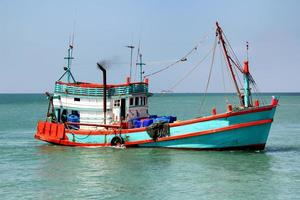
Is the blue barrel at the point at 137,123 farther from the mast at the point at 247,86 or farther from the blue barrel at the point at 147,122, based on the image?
the mast at the point at 247,86

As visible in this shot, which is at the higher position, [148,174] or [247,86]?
[247,86]

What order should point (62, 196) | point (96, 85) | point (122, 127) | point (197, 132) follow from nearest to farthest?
point (62, 196) < point (197, 132) < point (122, 127) < point (96, 85)

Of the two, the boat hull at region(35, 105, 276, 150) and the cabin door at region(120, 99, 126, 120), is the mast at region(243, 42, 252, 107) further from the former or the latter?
the cabin door at region(120, 99, 126, 120)

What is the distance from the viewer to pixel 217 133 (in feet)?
99.7

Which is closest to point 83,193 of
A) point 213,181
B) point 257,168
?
point 213,181

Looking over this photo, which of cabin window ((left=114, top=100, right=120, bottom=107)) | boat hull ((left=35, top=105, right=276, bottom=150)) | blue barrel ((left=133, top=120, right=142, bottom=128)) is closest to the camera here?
boat hull ((left=35, top=105, right=276, bottom=150))

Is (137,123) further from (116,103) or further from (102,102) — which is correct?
(102,102)

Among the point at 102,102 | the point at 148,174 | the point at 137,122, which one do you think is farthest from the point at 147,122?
the point at 148,174

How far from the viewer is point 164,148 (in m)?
32.1

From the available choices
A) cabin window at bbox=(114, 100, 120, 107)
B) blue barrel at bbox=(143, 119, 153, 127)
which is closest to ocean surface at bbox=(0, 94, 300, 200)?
blue barrel at bbox=(143, 119, 153, 127)

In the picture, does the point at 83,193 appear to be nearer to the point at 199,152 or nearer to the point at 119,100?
the point at 199,152

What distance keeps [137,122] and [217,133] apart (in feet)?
17.9

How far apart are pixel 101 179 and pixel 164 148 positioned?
8.01m

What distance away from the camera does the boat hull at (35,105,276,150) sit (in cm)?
2983
